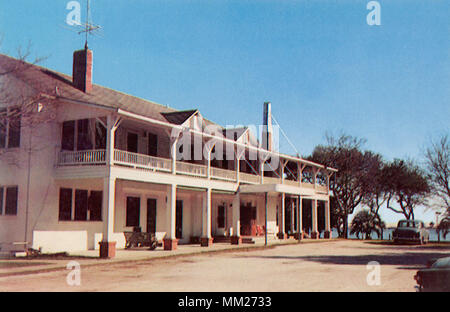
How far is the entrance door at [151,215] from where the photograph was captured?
25.1 meters

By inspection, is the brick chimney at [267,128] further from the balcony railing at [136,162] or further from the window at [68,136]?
the window at [68,136]

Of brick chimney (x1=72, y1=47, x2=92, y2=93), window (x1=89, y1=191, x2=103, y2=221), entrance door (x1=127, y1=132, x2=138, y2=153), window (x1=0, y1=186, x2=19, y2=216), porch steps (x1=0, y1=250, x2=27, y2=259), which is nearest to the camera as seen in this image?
porch steps (x1=0, y1=250, x2=27, y2=259)

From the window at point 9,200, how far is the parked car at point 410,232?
24327mm

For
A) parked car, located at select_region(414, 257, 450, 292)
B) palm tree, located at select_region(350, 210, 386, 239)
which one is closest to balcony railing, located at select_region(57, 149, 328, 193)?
parked car, located at select_region(414, 257, 450, 292)

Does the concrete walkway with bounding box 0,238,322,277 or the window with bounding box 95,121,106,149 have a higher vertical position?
the window with bounding box 95,121,106,149

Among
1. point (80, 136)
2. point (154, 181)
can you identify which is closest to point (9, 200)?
point (80, 136)

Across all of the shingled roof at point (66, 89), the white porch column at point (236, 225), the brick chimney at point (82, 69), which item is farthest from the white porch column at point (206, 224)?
the brick chimney at point (82, 69)

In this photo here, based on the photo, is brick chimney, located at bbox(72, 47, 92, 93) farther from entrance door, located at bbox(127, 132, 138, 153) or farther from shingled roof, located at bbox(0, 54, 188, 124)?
entrance door, located at bbox(127, 132, 138, 153)

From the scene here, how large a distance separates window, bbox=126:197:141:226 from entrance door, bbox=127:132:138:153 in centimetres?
249

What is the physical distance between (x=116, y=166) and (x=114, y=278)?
25.0 feet

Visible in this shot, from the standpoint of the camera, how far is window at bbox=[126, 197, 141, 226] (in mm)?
23812

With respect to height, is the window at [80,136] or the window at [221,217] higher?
the window at [80,136]

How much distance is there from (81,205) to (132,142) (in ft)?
13.6

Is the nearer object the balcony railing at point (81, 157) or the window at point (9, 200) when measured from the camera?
the balcony railing at point (81, 157)
